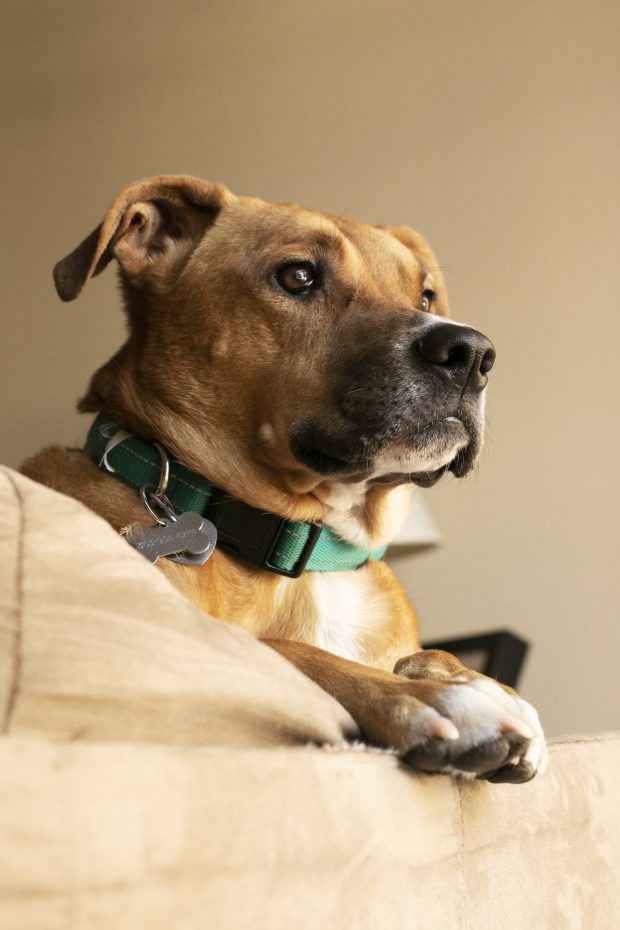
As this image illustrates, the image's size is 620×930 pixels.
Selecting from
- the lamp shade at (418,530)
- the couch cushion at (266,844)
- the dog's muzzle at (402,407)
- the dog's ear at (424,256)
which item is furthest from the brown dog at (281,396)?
the lamp shade at (418,530)

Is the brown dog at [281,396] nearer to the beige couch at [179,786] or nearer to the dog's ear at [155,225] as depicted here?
the dog's ear at [155,225]

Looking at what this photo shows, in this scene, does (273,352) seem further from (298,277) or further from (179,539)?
(179,539)

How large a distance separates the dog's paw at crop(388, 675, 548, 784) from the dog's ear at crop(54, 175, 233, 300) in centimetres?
94

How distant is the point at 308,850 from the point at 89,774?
0.67 feet

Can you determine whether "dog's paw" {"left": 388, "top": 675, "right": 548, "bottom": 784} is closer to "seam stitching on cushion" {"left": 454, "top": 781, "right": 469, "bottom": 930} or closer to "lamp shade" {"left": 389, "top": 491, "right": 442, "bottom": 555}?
"seam stitching on cushion" {"left": 454, "top": 781, "right": 469, "bottom": 930}

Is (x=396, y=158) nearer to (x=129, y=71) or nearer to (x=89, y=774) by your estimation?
(x=129, y=71)

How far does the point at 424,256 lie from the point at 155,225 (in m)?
0.63

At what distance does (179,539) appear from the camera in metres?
1.32

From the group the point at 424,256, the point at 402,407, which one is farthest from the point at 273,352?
the point at 424,256

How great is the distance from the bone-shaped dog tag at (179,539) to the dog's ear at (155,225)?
0.47 m

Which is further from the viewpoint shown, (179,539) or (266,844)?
(179,539)

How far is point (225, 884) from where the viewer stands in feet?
2.02

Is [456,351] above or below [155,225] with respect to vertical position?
above

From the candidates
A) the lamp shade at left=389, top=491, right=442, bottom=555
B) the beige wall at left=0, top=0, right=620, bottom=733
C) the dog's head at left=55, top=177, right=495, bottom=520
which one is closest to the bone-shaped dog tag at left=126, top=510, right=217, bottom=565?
the dog's head at left=55, top=177, right=495, bottom=520
